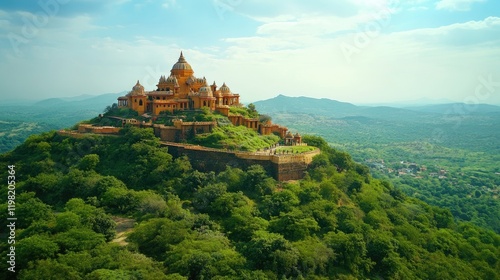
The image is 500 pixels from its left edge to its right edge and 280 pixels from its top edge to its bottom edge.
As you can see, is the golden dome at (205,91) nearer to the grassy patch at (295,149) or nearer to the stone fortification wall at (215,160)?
the stone fortification wall at (215,160)

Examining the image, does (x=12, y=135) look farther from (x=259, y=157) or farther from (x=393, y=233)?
(x=393, y=233)

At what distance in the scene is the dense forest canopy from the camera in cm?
2308

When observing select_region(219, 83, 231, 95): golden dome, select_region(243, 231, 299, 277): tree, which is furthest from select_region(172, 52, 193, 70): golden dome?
select_region(243, 231, 299, 277): tree

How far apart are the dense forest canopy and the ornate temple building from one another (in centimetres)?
606

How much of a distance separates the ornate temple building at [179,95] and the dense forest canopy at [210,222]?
6064 millimetres

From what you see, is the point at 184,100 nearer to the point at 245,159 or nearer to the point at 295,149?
the point at 245,159

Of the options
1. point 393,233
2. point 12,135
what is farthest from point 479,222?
point 12,135

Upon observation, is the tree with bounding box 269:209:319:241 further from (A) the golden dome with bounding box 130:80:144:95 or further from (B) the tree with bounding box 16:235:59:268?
(A) the golden dome with bounding box 130:80:144:95

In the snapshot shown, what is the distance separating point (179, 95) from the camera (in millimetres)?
46406

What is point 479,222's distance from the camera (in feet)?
200

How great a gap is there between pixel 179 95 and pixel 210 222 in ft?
70.6

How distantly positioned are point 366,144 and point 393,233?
4991 inches

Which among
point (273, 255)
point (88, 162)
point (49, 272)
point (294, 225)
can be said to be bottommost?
point (273, 255)

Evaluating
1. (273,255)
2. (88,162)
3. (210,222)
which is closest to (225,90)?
(88,162)
